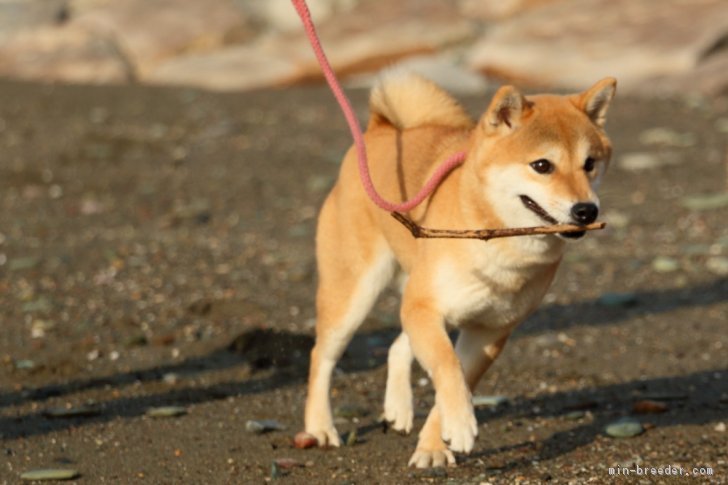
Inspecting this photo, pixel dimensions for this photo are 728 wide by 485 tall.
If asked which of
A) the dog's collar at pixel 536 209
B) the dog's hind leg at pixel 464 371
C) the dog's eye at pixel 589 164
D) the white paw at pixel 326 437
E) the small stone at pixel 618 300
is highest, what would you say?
the dog's eye at pixel 589 164

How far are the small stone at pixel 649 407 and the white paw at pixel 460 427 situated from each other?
175cm

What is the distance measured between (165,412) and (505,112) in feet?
7.62

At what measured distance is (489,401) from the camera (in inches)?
262

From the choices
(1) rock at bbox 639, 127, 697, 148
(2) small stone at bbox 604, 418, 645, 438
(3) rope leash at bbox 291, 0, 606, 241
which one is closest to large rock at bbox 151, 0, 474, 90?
(1) rock at bbox 639, 127, 697, 148

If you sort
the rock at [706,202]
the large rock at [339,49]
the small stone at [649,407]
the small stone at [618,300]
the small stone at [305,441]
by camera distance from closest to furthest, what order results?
the small stone at [305,441] < the small stone at [649,407] < the small stone at [618,300] < the rock at [706,202] < the large rock at [339,49]

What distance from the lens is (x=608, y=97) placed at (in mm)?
5414

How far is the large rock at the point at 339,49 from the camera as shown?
1830cm

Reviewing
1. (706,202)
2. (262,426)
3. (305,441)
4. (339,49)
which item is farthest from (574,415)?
(339,49)

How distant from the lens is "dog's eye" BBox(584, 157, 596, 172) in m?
5.12

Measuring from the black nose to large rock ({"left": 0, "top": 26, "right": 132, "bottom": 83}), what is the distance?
1426cm

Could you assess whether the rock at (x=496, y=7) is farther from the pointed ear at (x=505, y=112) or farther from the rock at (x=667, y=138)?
the pointed ear at (x=505, y=112)

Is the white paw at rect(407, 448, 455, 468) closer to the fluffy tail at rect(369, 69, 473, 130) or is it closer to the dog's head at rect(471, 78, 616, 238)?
the dog's head at rect(471, 78, 616, 238)

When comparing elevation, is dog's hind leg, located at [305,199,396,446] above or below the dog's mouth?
below

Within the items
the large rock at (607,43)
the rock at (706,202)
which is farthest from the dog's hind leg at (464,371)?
the large rock at (607,43)
